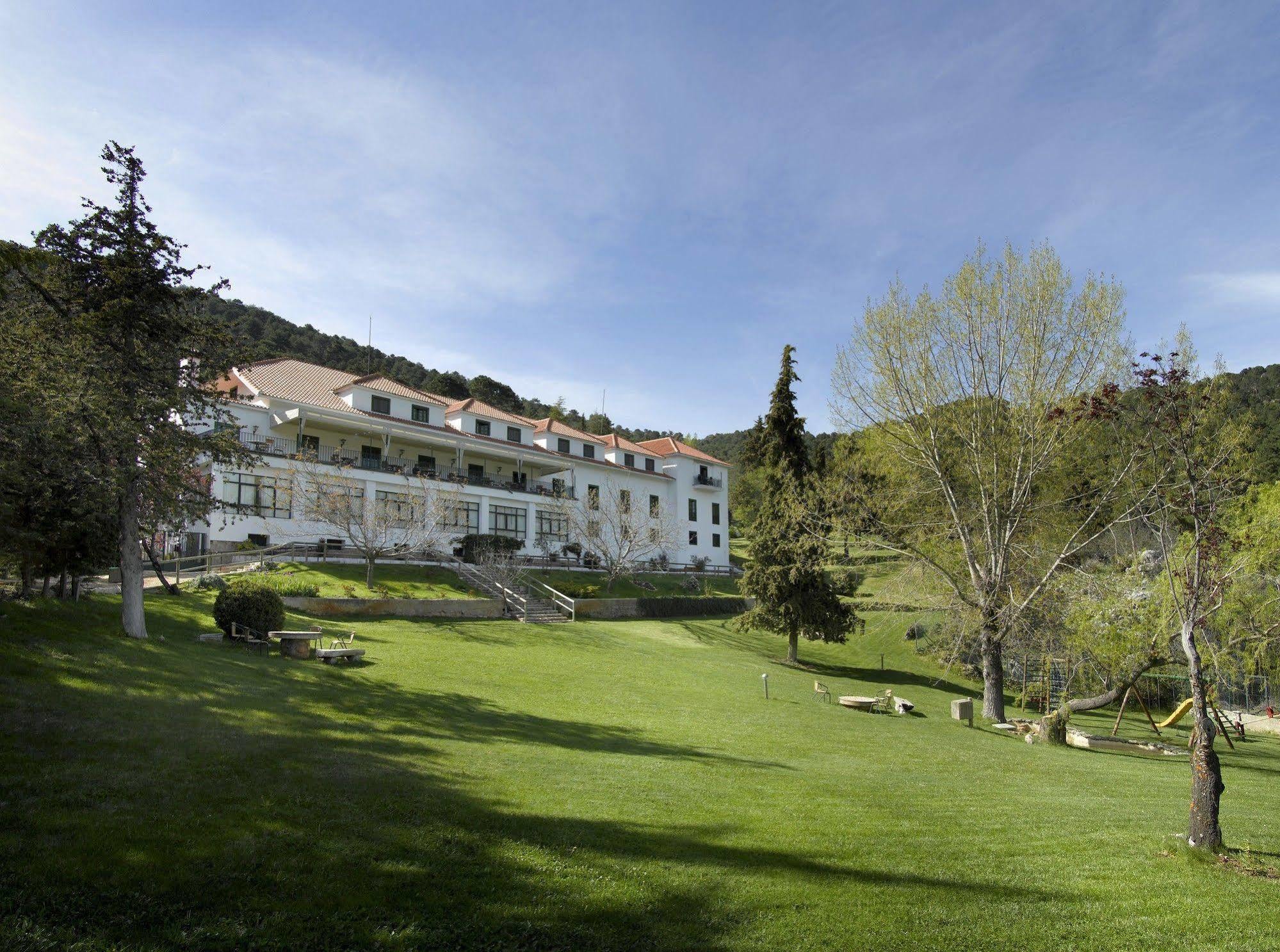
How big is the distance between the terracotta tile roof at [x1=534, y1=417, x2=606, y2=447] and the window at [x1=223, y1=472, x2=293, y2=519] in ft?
67.5

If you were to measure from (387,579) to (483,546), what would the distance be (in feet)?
22.9

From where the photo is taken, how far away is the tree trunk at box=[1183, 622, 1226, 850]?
860cm

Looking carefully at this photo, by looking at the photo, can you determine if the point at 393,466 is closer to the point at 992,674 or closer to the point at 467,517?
the point at 467,517

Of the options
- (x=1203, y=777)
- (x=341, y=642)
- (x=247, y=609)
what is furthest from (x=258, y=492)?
(x=1203, y=777)

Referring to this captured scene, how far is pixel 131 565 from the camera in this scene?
1628cm

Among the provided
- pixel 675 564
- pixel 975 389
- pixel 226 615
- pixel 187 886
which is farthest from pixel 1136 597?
pixel 675 564

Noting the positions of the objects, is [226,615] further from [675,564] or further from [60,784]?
[675,564]

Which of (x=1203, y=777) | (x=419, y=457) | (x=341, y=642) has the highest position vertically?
(x=419, y=457)

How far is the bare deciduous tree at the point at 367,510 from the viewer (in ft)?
102

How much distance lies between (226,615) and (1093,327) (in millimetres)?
23260

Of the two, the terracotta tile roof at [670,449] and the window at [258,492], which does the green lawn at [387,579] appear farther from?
the terracotta tile roof at [670,449]

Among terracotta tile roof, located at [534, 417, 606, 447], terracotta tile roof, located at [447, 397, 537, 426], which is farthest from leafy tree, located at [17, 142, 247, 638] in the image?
terracotta tile roof, located at [534, 417, 606, 447]

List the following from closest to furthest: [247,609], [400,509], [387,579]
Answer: [247,609] → [387,579] → [400,509]

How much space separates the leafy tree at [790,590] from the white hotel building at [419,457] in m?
19.2
